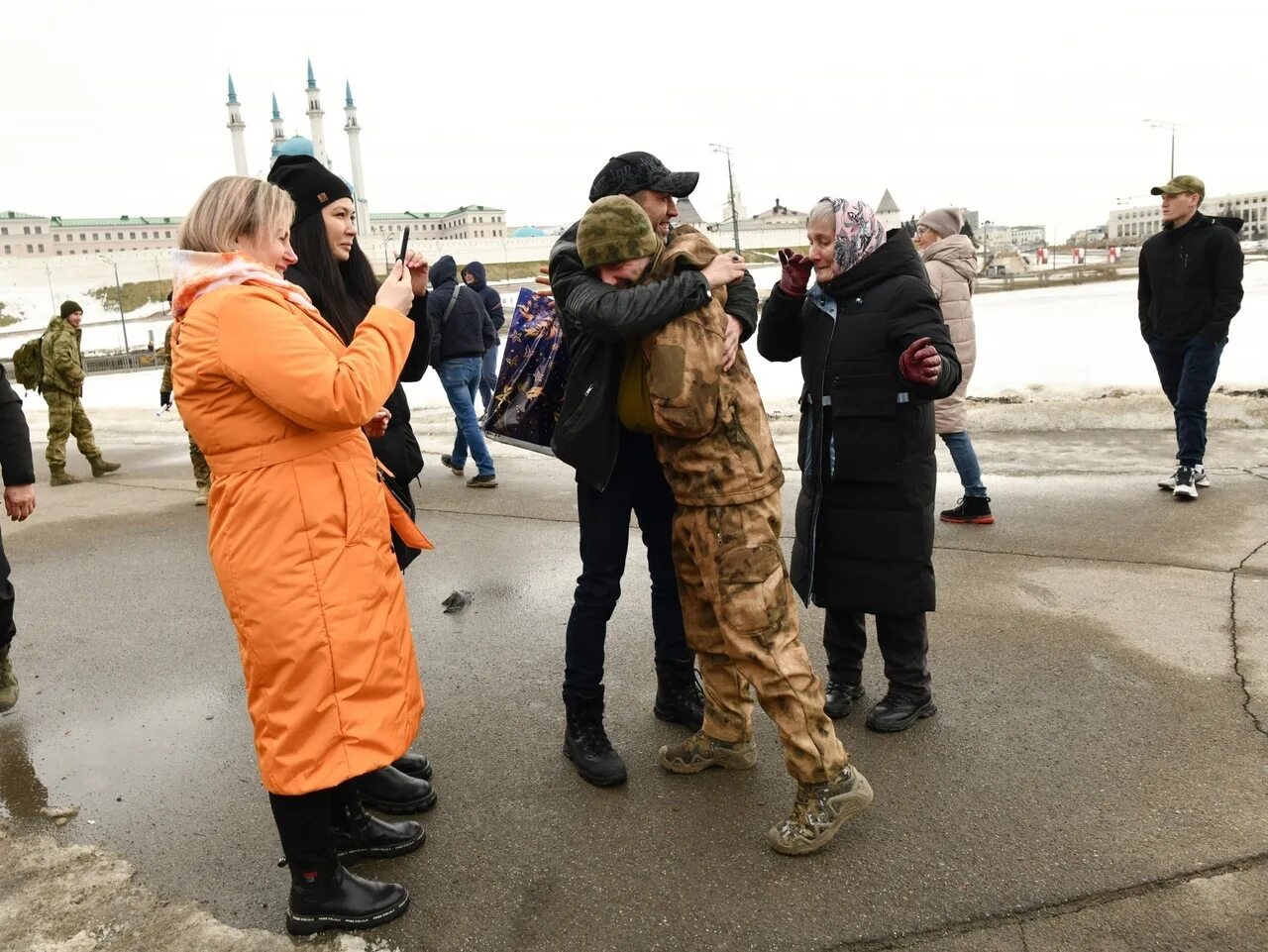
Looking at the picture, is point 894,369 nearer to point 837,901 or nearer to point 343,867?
point 837,901

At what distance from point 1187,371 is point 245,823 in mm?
6250

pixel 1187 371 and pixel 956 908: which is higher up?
pixel 1187 371

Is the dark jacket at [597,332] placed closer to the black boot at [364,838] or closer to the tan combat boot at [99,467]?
the black boot at [364,838]

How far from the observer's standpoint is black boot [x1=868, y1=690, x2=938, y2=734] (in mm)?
3379

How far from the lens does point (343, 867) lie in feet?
8.52

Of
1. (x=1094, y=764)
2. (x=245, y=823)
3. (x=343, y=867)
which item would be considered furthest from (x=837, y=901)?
(x=245, y=823)

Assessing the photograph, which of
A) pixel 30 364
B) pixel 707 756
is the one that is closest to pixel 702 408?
pixel 707 756

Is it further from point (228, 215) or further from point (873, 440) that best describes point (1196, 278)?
point (228, 215)

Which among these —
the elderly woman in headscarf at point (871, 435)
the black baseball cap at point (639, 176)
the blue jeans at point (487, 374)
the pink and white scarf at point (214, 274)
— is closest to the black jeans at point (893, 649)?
the elderly woman in headscarf at point (871, 435)

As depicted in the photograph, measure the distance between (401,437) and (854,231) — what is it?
67.4 inches

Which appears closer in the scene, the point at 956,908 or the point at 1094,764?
the point at 956,908

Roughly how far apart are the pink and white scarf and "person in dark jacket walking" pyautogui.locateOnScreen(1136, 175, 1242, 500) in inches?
232

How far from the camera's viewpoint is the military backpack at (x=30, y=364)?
1033 cm

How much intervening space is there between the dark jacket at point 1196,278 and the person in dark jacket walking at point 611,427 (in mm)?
4679
